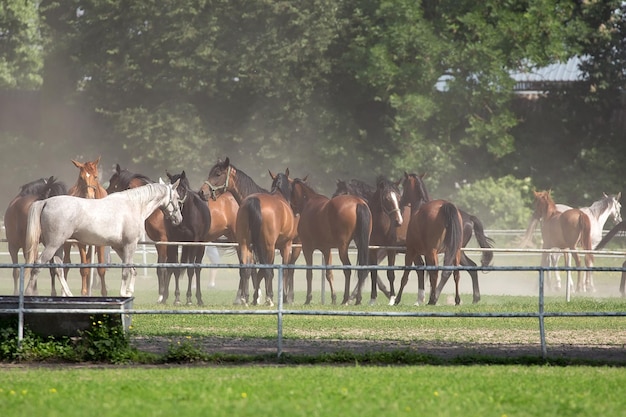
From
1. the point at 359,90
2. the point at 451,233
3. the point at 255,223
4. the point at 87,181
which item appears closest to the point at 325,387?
the point at 451,233

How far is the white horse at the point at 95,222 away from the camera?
22.1 m

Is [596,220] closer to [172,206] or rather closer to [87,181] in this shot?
[172,206]

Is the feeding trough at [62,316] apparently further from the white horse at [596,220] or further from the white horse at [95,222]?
the white horse at [596,220]

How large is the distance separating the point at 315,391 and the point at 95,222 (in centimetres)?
1192

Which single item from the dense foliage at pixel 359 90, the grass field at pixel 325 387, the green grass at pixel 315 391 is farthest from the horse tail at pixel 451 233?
the dense foliage at pixel 359 90

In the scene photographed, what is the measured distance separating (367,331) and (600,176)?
3109 centimetres

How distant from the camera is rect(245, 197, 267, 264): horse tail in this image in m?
24.7

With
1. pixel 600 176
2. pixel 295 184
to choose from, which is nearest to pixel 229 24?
pixel 600 176

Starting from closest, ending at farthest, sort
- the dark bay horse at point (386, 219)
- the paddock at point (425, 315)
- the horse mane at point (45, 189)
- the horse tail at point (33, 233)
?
the paddock at point (425, 315) → the horse tail at point (33, 233) → the horse mane at point (45, 189) → the dark bay horse at point (386, 219)

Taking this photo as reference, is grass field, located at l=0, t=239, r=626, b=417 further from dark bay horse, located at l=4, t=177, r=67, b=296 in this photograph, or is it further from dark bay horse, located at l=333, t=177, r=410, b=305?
dark bay horse, located at l=4, t=177, r=67, b=296

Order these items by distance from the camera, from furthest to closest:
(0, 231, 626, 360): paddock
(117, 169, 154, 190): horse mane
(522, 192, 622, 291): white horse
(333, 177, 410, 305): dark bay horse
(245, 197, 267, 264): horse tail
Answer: (522, 192, 622, 291): white horse → (117, 169, 154, 190): horse mane → (333, 177, 410, 305): dark bay horse → (245, 197, 267, 264): horse tail → (0, 231, 626, 360): paddock

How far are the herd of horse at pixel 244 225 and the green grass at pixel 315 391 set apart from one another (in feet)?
31.1

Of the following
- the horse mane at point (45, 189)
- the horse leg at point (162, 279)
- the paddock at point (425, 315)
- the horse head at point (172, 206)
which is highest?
the horse mane at point (45, 189)

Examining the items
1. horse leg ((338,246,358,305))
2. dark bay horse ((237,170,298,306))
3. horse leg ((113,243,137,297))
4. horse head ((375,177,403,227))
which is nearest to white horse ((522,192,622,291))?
horse head ((375,177,403,227))
